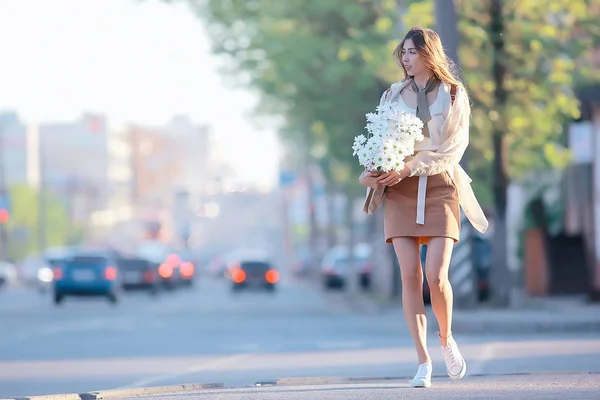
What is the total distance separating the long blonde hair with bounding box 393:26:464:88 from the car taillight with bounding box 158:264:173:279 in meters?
50.9

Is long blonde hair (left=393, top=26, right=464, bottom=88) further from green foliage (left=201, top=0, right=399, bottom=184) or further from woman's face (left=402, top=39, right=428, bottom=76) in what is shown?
green foliage (left=201, top=0, right=399, bottom=184)

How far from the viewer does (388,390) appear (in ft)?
28.7

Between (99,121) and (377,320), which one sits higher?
(99,121)

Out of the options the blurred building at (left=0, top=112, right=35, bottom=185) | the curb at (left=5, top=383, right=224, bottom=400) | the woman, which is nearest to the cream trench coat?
the woman

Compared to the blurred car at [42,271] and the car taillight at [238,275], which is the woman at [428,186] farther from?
the car taillight at [238,275]

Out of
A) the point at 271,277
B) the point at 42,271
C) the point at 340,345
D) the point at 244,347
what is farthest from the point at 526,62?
the point at 42,271

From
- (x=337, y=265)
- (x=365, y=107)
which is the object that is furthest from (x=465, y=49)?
(x=337, y=265)

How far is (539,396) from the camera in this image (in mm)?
8180

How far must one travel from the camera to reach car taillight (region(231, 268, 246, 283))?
55.5m

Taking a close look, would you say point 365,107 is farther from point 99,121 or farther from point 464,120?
point 99,121

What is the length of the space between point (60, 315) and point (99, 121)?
167102 millimetres

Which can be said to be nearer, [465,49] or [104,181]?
[465,49]

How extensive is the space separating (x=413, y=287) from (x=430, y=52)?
4.31 ft

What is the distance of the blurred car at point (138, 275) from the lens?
52606 mm
